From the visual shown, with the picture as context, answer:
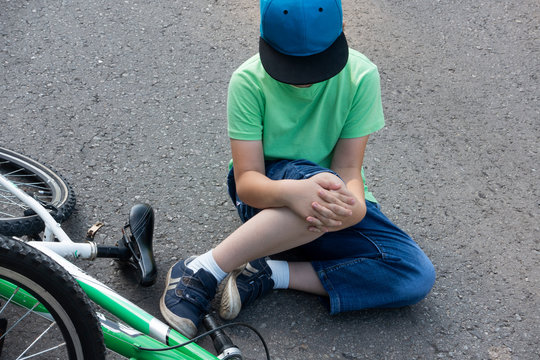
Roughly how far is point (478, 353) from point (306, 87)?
107 cm

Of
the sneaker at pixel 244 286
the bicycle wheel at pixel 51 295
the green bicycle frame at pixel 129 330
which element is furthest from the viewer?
the sneaker at pixel 244 286

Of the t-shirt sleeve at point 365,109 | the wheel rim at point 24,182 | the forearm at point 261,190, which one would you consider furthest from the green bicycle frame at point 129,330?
the t-shirt sleeve at point 365,109

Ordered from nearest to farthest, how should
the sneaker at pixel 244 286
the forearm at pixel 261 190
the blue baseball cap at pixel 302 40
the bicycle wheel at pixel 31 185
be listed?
the blue baseball cap at pixel 302 40 < the forearm at pixel 261 190 < the sneaker at pixel 244 286 < the bicycle wheel at pixel 31 185

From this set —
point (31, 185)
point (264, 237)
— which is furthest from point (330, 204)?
point (31, 185)

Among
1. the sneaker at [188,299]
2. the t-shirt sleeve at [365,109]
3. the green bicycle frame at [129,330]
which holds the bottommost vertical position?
the sneaker at [188,299]

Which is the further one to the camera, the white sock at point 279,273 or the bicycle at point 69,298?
the white sock at point 279,273

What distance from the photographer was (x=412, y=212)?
8.61 feet

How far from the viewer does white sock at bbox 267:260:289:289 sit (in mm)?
2113

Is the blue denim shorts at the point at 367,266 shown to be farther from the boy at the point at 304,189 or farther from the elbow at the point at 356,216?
the elbow at the point at 356,216

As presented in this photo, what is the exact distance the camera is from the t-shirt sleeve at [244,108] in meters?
1.96

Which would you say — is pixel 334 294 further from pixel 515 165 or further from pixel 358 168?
pixel 515 165

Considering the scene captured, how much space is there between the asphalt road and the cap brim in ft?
2.66

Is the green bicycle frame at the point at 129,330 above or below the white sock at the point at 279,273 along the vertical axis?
above

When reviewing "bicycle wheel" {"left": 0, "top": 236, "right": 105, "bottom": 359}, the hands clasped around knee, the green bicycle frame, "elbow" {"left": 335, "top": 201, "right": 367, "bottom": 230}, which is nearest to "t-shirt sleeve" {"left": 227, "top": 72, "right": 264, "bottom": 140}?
the hands clasped around knee
